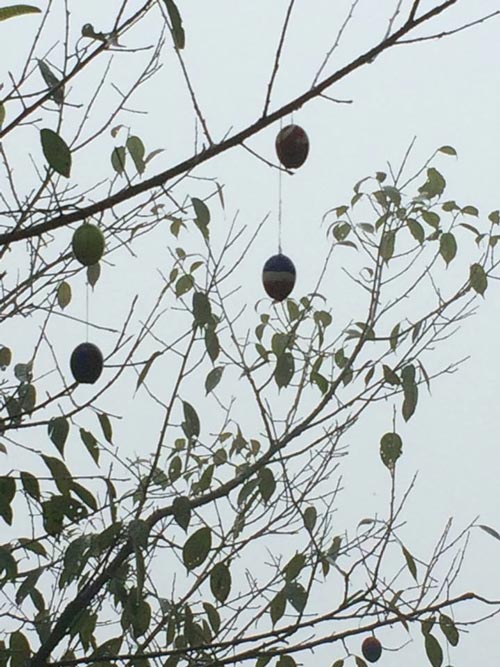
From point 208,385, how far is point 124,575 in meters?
0.31

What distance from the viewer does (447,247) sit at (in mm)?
1700

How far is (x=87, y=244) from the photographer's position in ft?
2.96

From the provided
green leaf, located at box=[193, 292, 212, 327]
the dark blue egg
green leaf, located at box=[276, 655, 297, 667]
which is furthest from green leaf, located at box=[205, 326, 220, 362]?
green leaf, located at box=[276, 655, 297, 667]

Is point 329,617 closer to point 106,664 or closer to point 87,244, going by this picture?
point 106,664

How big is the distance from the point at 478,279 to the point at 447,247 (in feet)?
0.24

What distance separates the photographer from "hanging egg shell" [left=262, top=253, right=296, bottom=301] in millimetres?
1451

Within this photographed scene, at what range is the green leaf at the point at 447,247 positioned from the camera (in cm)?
170

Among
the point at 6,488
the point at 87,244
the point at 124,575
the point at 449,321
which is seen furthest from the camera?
the point at 449,321

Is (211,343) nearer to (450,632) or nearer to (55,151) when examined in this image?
(450,632)

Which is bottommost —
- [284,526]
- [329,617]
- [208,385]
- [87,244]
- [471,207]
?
[329,617]

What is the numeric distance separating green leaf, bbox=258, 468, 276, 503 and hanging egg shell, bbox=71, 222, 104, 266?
56 cm

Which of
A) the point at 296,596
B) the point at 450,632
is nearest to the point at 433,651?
the point at 450,632

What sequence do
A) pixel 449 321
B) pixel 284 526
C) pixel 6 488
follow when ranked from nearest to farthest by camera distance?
pixel 6 488 → pixel 284 526 → pixel 449 321

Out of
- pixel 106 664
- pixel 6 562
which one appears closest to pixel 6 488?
pixel 6 562
